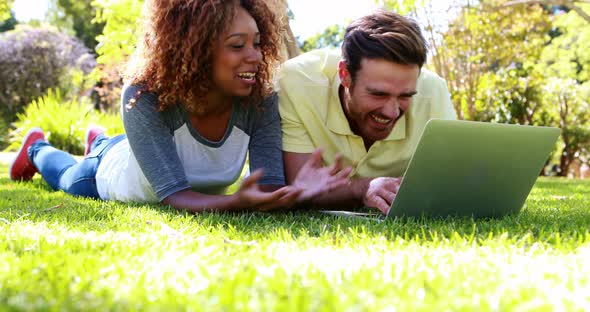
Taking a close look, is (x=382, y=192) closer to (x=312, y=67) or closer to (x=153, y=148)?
(x=312, y=67)

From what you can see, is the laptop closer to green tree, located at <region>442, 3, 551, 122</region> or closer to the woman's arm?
the woman's arm

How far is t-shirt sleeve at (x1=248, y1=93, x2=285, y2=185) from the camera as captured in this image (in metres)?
3.51

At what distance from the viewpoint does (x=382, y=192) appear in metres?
3.05

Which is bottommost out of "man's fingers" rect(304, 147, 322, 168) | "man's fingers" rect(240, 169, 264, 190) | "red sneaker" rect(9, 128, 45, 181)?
"red sneaker" rect(9, 128, 45, 181)

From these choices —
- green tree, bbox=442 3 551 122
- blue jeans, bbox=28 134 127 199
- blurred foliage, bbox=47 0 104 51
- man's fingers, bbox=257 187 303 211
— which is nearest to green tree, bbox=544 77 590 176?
green tree, bbox=442 3 551 122

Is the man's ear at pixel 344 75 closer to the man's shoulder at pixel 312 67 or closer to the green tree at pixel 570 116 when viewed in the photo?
the man's shoulder at pixel 312 67

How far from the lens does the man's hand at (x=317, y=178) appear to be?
8.75 feet

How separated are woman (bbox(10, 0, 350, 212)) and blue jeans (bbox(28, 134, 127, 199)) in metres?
0.71

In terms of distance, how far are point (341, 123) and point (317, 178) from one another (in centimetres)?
92

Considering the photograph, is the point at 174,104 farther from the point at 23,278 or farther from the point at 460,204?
the point at 23,278

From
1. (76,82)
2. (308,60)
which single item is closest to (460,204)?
(308,60)

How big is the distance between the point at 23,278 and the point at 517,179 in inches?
88.9

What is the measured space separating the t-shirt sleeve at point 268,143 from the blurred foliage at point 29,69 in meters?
17.1

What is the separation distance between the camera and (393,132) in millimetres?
3594
